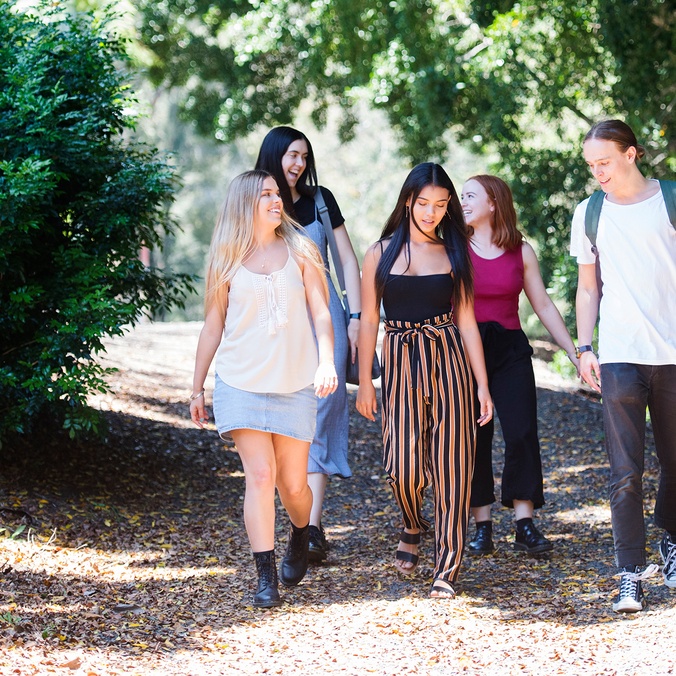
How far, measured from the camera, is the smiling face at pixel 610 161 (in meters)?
4.41

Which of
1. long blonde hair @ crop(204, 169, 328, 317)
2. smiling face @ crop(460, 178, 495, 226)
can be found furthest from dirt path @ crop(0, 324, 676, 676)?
smiling face @ crop(460, 178, 495, 226)

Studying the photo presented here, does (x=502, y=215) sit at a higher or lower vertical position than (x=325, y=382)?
higher


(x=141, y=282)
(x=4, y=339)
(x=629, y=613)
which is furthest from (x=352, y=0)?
Answer: (x=629, y=613)

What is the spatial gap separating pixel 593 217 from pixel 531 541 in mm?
1915

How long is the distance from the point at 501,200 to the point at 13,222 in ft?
9.11

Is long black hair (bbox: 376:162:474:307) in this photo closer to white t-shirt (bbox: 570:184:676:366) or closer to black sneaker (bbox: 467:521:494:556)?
white t-shirt (bbox: 570:184:676:366)

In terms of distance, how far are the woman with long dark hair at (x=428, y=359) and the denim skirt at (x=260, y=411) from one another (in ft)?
1.36

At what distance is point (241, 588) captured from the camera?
16.1 feet

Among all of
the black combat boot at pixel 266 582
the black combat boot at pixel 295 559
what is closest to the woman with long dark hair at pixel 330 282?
the black combat boot at pixel 295 559

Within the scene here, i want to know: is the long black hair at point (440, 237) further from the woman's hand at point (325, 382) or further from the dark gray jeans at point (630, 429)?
the dark gray jeans at point (630, 429)

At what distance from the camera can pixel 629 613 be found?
4336mm

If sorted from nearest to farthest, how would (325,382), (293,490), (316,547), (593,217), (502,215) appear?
(325,382), (593,217), (293,490), (316,547), (502,215)

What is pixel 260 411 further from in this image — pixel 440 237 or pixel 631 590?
pixel 631 590

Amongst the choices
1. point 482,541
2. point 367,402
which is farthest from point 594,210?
→ point 482,541
